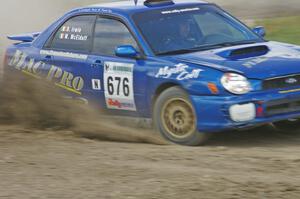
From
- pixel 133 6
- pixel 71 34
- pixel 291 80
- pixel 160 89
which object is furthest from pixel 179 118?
pixel 71 34

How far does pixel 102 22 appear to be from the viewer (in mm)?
8852

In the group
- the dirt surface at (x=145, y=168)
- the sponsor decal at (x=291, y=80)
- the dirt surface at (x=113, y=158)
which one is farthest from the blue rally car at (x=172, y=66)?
the dirt surface at (x=145, y=168)

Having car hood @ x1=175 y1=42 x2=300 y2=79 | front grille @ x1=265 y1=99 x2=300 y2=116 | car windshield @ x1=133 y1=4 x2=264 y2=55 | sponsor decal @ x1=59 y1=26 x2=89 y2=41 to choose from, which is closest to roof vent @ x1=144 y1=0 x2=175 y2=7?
car windshield @ x1=133 y1=4 x2=264 y2=55

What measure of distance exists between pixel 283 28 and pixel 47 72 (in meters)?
7.39

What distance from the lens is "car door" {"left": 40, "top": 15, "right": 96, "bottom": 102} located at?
8.80 m

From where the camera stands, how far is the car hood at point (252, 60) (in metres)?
7.54

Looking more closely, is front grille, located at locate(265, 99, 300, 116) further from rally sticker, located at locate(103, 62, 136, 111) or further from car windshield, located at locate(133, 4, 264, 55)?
rally sticker, located at locate(103, 62, 136, 111)

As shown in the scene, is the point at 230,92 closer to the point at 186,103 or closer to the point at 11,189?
the point at 186,103

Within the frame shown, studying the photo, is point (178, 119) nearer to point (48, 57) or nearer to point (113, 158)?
point (113, 158)

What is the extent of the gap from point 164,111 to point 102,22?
1569mm

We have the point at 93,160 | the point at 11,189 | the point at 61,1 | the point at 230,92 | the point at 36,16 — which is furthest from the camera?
the point at 61,1

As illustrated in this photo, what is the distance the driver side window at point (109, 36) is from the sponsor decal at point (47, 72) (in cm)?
45

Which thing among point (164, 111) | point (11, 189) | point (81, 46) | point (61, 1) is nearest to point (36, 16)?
point (61, 1)

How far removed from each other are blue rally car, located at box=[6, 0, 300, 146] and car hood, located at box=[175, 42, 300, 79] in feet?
0.03
